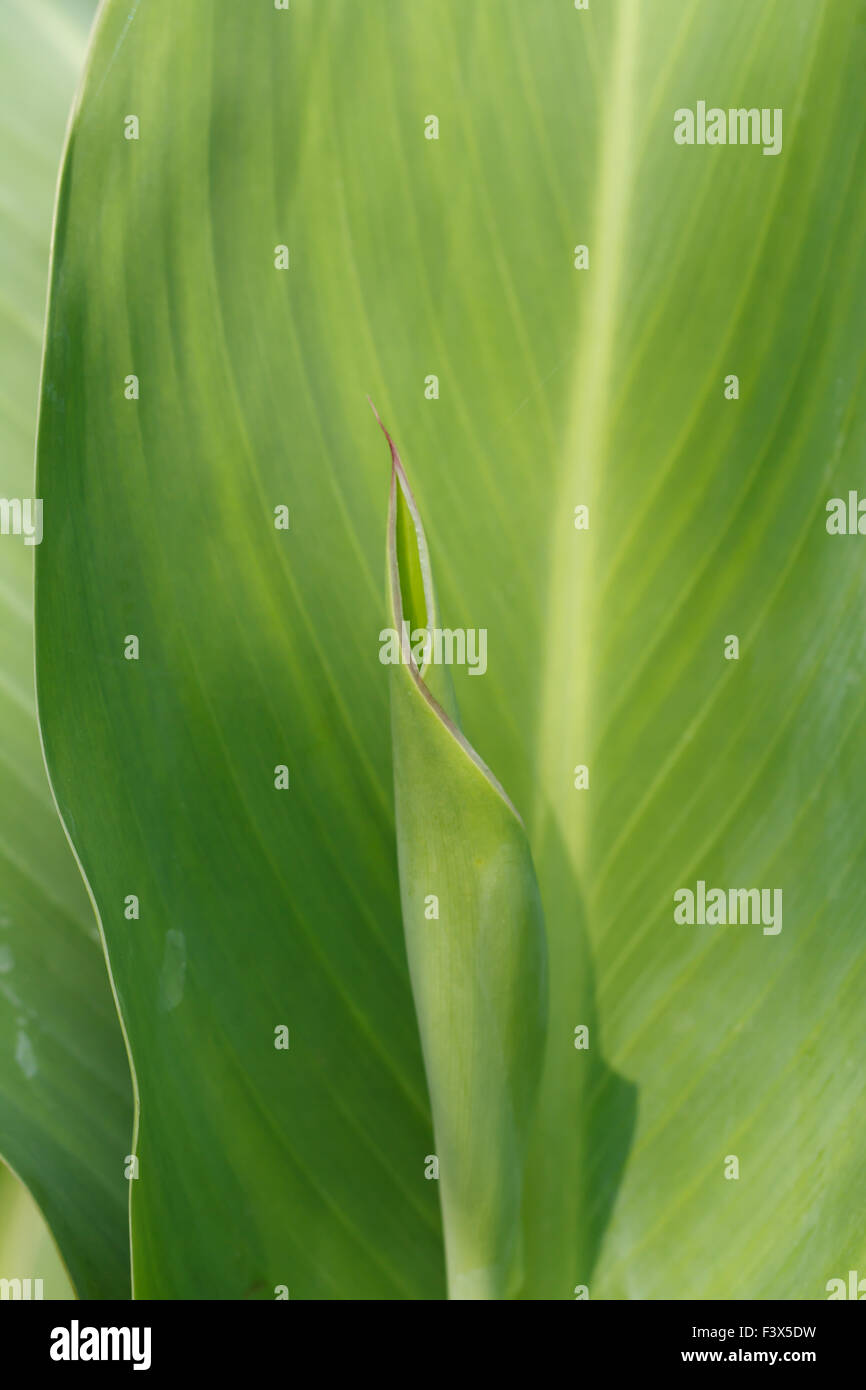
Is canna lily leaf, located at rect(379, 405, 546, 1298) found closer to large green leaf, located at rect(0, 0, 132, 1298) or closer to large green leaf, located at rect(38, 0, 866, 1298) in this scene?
large green leaf, located at rect(38, 0, 866, 1298)

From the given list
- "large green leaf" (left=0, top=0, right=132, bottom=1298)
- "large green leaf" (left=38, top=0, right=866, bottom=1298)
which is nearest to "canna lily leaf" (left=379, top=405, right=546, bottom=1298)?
"large green leaf" (left=38, top=0, right=866, bottom=1298)

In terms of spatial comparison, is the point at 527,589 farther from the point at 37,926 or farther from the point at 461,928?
the point at 37,926

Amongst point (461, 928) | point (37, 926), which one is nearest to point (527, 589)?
point (461, 928)

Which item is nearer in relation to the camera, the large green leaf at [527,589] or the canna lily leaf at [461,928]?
the canna lily leaf at [461,928]

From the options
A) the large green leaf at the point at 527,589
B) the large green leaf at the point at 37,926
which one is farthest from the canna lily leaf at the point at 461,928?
the large green leaf at the point at 37,926

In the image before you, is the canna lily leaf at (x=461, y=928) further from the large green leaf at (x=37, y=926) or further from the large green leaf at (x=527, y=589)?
the large green leaf at (x=37, y=926)

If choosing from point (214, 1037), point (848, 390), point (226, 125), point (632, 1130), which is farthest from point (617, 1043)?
point (226, 125)

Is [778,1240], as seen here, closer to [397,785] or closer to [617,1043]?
[617,1043]
